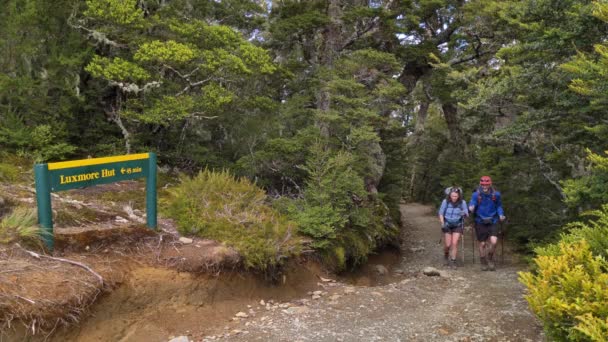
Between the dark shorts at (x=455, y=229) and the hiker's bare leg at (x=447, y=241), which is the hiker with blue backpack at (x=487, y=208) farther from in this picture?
the hiker's bare leg at (x=447, y=241)

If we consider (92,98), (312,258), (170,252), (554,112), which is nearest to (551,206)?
(554,112)

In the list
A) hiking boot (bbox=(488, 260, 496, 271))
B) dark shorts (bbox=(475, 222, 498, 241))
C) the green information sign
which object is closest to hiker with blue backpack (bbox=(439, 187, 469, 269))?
dark shorts (bbox=(475, 222, 498, 241))

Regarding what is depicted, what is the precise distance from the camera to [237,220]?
279 inches

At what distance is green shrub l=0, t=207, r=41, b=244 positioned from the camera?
5152mm

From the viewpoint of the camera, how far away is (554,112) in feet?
26.2

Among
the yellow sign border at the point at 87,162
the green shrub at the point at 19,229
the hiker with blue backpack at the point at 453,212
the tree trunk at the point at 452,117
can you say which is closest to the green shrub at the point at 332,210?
the hiker with blue backpack at the point at 453,212

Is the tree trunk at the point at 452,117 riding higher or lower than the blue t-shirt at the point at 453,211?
higher

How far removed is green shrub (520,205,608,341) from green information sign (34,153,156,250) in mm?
5188

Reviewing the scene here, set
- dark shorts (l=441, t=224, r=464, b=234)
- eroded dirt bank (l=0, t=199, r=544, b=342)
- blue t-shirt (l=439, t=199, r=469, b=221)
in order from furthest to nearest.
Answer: dark shorts (l=441, t=224, r=464, b=234)
blue t-shirt (l=439, t=199, r=469, b=221)
eroded dirt bank (l=0, t=199, r=544, b=342)

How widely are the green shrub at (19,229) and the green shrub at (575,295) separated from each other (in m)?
5.60

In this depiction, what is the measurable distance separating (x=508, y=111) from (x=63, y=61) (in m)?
10.4

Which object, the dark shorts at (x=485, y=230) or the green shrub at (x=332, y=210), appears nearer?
the green shrub at (x=332, y=210)

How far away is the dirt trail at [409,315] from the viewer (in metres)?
5.20

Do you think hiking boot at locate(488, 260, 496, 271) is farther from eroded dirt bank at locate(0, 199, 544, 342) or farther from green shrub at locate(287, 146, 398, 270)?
green shrub at locate(287, 146, 398, 270)
